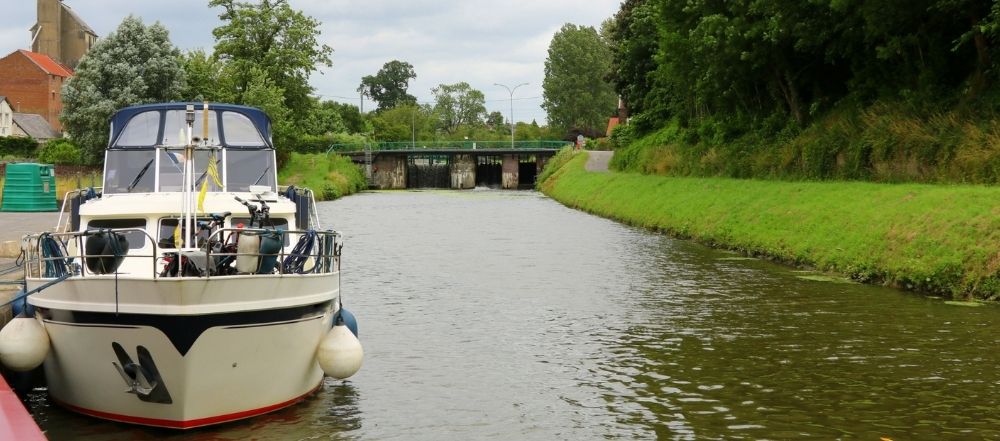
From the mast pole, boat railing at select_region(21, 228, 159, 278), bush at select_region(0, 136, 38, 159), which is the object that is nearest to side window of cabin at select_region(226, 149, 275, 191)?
boat railing at select_region(21, 228, 159, 278)

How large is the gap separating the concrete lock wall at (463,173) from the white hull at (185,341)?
101510 mm

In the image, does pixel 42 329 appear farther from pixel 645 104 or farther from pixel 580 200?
pixel 645 104

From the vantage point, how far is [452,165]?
115 meters

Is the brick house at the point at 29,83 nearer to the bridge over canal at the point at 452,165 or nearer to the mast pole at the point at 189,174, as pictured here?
the bridge over canal at the point at 452,165

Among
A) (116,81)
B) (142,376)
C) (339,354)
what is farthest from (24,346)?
(116,81)

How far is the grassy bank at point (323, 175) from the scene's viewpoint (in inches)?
2857

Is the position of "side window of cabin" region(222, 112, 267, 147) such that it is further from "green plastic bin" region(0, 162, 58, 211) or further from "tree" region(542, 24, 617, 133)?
"tree" region(542, 24, 617, 133)

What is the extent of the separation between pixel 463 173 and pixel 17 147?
48.0 m

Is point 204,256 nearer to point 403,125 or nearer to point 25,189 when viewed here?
point 25,189

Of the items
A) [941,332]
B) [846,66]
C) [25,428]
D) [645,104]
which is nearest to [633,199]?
[846,66]

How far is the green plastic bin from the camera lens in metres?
35.1

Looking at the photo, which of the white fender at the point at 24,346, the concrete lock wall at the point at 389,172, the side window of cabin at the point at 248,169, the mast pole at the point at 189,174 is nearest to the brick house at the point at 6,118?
the concrete lock wall at the point at 389,172

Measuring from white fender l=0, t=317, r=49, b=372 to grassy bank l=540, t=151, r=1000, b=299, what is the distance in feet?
49.9

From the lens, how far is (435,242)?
34656 mm
